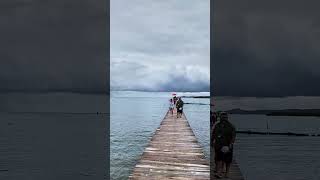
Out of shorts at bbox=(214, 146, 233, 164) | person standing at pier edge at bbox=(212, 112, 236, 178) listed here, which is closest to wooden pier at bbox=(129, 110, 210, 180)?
shorts at bbox=(214, 146, 233, 164)

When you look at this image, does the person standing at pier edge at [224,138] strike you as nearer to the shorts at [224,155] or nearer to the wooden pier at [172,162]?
the shorts at [224,155]

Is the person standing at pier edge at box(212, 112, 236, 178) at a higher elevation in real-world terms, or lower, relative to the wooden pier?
higher

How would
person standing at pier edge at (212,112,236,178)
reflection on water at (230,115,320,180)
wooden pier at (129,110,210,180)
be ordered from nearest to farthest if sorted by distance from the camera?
person standing at pier edge at (212,112,236,178) → wooden pier at (129,110,210,180) → reflection on water at (230,115,320,180)

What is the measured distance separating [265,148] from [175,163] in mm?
43045

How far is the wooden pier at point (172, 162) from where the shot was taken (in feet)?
46.1

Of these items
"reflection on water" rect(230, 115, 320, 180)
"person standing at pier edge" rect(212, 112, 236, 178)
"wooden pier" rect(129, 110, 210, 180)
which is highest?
"person standing at pier edge" rect(212, 112, 236, 178)

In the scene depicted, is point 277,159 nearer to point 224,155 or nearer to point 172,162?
point 172,162

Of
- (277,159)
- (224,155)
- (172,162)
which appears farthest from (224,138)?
(277,159)

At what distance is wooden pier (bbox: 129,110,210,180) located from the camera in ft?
46.1

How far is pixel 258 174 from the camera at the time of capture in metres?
35.4

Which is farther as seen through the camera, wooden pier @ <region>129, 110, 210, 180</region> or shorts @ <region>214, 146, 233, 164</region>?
wooden pier @ <region>129, 110, 210, 180</region>

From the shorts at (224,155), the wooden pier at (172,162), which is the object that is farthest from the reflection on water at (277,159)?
the shorts at (224,155)

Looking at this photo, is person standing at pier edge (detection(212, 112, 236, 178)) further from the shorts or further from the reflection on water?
the reflection on water
